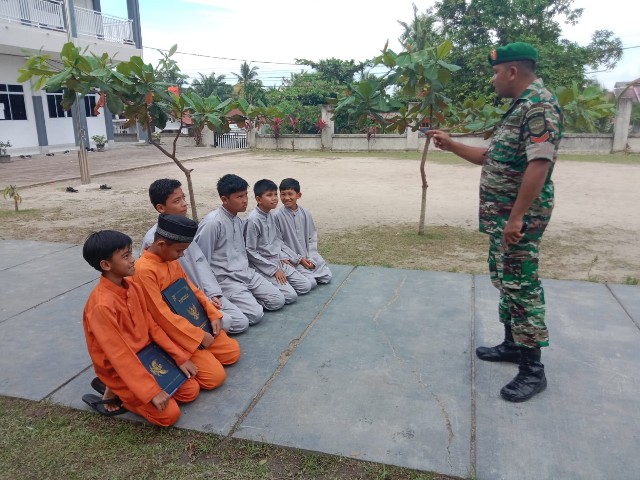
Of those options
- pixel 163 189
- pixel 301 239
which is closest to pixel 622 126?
pixel 301 239

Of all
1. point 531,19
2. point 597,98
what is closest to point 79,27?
point 531,19

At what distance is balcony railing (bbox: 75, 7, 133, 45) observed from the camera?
63.3 feet

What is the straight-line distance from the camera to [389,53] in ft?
17.3

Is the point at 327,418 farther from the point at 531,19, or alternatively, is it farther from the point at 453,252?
the point at 531,19

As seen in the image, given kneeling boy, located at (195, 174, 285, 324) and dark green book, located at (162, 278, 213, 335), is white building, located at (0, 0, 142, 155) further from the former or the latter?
dark green book, located at (162, 278, 213, 335)

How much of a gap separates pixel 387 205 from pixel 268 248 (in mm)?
5324

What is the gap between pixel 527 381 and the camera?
2713 mm

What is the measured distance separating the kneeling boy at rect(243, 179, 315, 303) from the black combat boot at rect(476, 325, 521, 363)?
1563mm

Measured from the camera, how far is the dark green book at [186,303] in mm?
2814

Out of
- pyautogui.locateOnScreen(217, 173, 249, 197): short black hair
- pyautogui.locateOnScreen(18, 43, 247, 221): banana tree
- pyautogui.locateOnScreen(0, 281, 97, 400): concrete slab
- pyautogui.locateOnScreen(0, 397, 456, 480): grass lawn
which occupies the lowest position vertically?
pyautogui.locateOnScreen(0, 397, 456, 480): grass lawn

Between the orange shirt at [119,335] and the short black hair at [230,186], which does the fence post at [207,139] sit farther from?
the orange shirt at [119,335]

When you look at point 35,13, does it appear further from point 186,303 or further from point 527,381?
point 527,381

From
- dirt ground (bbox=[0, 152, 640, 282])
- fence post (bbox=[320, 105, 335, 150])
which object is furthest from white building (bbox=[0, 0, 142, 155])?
fence post (bbox=[320, 105, 335, 150])

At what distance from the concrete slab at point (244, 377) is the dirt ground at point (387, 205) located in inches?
114
